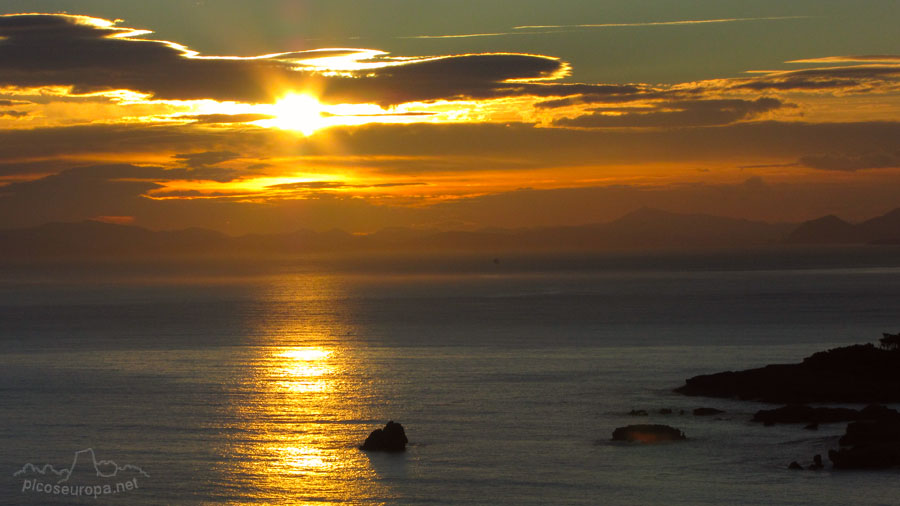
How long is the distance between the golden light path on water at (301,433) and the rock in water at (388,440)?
0.88 m

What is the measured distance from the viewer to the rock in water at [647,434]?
2055 inches

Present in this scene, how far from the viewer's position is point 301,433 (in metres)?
56.4

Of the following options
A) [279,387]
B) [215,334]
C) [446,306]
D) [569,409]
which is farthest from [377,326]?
[569,409]

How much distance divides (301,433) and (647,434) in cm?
1944

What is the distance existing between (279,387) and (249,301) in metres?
116

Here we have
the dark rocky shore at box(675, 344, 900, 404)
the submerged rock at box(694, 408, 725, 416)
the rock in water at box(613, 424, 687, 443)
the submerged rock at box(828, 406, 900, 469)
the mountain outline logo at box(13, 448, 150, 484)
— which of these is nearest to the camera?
the submerged rock at box(828, 406, 900, 469)

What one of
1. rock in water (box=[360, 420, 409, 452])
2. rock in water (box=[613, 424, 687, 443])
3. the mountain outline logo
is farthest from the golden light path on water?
rock in water (box=[613, 424, 687, 443])

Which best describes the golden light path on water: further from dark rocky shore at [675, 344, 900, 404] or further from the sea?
dark rocky shore at [675, 344, 900, 404]

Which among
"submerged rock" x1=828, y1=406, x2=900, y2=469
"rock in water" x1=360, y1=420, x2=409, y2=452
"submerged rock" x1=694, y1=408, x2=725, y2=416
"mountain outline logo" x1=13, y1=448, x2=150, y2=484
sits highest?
"mountain outline logo" x1=13, y1=448, x2=150, y2=484

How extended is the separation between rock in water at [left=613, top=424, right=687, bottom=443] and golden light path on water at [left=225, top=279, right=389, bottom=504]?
13.8m

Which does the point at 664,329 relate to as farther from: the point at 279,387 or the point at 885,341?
the point at 279,387

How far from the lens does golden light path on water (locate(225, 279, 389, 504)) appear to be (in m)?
45.0

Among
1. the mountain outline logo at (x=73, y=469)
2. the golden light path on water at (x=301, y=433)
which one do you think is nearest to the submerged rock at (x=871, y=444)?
the golden light path on water at (x=301, y=433)

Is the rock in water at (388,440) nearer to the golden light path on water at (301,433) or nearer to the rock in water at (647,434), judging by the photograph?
the golden light path on water at (301,433)
